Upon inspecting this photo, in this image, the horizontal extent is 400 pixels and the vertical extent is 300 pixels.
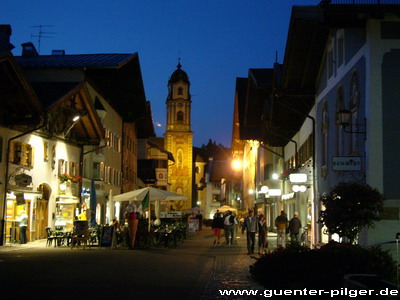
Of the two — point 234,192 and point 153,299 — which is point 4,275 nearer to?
point 153,299

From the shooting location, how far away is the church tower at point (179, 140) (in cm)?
12081

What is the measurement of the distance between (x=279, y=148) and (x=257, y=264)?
34.3 m

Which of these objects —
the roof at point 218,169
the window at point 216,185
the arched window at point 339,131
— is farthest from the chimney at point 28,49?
the window at point 216,185

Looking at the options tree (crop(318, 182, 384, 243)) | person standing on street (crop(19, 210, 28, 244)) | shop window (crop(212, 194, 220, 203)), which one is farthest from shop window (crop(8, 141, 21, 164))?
shop window (crop(212, 194, 220, 203))

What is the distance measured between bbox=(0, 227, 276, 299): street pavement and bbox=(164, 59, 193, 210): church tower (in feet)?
315

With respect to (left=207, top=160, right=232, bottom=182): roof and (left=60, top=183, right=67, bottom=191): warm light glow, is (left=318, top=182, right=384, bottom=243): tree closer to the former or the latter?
(left=60, top=183, right=67, bottom=191): warm light glow

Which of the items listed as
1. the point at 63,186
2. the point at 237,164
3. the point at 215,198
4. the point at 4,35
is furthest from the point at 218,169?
the point at 63,186

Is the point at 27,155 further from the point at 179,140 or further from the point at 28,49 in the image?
the point at 179,140

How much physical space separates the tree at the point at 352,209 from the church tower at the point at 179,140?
103415mm

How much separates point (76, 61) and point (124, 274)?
88.9 ft

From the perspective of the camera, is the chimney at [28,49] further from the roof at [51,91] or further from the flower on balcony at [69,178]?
the flower on balcony at [69,178]

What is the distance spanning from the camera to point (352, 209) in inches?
657

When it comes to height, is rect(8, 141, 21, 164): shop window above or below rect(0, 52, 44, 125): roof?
below

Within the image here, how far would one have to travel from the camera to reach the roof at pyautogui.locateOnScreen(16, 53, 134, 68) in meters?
39.5
